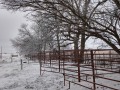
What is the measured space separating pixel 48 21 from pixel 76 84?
12.2 ft

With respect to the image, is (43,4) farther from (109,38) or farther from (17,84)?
(17,84)

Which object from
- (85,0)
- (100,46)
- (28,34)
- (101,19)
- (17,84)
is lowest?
(17,84)

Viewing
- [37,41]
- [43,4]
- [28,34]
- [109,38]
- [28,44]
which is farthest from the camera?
[28,34]

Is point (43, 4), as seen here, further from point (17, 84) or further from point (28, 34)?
point (28, 34)

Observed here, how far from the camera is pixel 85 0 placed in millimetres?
12859

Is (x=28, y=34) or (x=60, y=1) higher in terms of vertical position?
(x=28, y=34)

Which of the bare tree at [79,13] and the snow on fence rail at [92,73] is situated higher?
the bare tree at [79,13]

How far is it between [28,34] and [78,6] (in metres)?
60.8

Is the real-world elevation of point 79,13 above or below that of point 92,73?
above

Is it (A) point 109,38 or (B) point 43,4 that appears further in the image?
(A) point 109,38

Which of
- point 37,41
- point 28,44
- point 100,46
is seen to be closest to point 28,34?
point 28,44

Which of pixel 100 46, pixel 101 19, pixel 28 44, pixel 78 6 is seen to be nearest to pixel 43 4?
pixel 78 6

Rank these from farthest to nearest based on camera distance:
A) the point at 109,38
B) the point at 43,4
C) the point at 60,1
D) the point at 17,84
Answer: the point at 17,84, the point at 109,38, the point at 43,4, the point at 60,1

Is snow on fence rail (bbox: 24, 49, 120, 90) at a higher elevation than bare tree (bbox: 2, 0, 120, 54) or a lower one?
lower
